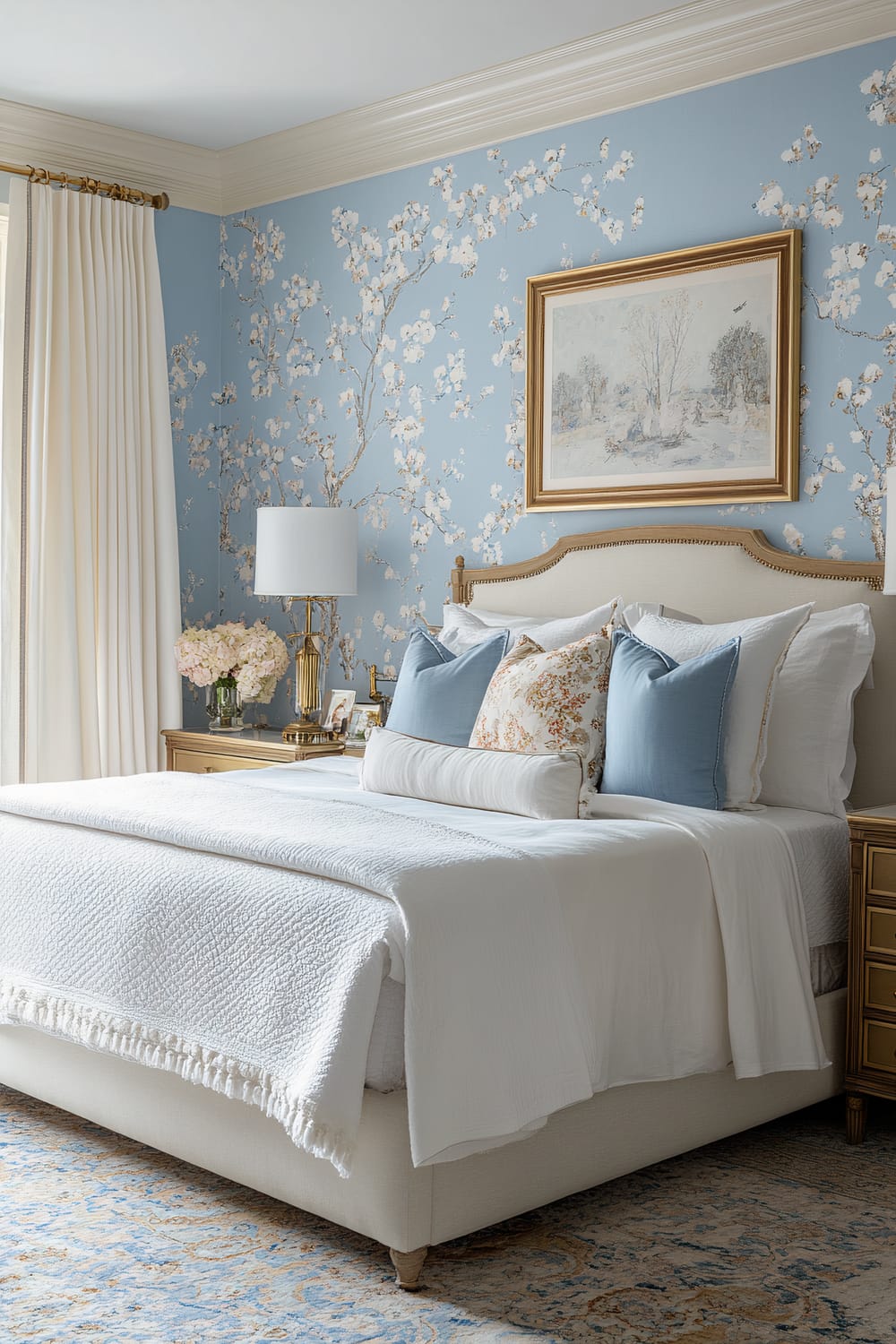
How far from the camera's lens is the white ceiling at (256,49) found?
3889mm

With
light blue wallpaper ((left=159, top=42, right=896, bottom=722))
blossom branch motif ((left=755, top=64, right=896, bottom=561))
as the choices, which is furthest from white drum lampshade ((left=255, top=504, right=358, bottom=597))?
blossom branch motif ((left=755, top=64, right=896, bottom=561))

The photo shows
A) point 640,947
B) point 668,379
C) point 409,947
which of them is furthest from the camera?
point 668,379

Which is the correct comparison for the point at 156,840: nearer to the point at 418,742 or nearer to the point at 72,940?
the point at 72,940

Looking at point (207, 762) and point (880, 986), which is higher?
point (207, 762)

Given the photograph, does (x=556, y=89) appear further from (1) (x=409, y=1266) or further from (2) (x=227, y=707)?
(1) (x=409, y=1266)

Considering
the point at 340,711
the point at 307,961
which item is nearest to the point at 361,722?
the point at 340,711

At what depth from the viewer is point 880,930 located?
117 inches

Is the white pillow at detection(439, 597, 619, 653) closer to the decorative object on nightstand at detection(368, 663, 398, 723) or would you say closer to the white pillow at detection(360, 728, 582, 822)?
the decorative object on nightstand at detection(368, 663, 398, 723)

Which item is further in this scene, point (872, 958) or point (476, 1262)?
point (872, 958)

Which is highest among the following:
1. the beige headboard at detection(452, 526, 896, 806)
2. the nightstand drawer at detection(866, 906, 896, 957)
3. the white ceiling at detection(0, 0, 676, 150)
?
the white ceiling at detection(0, 0, 676, 150)

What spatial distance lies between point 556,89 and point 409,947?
9.83 feet

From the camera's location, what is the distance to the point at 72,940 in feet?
9.39

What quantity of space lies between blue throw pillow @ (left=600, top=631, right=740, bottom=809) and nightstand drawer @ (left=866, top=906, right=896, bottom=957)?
16.3 inches

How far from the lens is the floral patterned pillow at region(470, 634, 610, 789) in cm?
330
